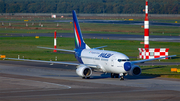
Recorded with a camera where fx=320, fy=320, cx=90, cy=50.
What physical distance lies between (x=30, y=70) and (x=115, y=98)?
23.6m

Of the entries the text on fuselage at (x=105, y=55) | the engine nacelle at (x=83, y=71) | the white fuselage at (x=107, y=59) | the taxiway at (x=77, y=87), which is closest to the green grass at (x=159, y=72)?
the taxiway at (x=77, y=87)

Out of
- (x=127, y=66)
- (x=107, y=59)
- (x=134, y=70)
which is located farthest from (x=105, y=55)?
(x=127, y=66)

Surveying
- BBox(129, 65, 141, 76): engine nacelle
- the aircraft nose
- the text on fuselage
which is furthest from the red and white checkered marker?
the aircraft nose

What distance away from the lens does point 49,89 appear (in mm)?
32688

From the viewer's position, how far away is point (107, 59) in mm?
38875

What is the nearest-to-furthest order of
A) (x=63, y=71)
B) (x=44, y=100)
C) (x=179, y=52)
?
1. (x=44, y=100)
2. (x=63, y=71)
3. (x=179, y=52)

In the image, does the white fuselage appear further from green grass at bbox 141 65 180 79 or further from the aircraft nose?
green grass at bbox 141 65 180 79

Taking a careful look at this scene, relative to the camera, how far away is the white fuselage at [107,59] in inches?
1475

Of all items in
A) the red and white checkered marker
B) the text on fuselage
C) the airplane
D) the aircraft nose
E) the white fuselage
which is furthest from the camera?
the red and white checkered marker

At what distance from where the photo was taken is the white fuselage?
3747 centimetres

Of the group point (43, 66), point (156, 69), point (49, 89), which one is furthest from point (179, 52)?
point (49, 89)

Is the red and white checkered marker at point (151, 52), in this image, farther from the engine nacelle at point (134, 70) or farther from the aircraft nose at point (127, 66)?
the aircraft nose at point (127, 66)

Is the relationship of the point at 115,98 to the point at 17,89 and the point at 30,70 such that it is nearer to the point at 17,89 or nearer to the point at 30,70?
the point at 17,89

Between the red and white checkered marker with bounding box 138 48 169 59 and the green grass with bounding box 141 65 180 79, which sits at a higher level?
the red and white checkered marker with bounding box 138 48 169 59
